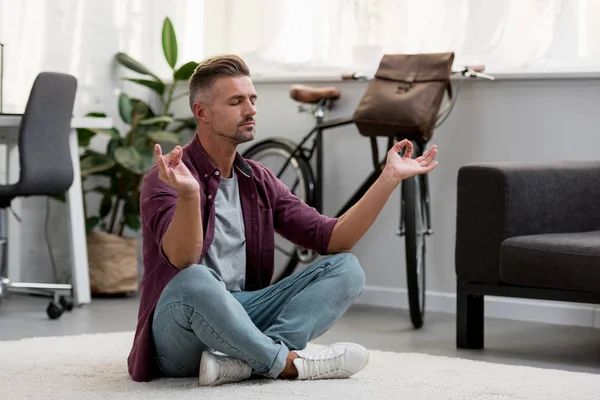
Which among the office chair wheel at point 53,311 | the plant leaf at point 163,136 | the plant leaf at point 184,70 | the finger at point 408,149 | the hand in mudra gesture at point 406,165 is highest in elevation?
the plant leaf at point 184,70

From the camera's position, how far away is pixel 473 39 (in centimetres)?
464

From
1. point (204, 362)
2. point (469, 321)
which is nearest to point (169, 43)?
point (469, 321)

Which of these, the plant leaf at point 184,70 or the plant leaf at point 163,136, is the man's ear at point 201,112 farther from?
the plant leaf at point 184,70

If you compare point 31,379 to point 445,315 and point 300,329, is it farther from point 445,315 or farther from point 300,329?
point 445,315

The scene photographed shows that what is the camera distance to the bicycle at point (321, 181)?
4195 millimetres

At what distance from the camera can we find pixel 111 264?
5113 millimetres

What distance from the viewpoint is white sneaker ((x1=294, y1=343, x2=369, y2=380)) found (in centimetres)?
273

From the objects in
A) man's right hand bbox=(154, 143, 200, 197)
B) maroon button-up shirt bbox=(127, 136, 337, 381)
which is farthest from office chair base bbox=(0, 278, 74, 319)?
man's right hand bbox=(154, 143, 200, 197)

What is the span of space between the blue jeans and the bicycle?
4.66ft

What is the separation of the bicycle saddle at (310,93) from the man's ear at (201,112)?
79.3 inches

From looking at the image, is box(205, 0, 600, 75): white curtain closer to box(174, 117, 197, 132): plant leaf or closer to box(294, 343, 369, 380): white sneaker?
box(174, 117, 197, 132): plant leaf

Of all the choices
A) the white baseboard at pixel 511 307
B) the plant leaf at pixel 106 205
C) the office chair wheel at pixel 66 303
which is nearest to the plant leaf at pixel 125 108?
the plant leaf at pixel 106 205

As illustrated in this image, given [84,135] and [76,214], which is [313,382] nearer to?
[76,214]

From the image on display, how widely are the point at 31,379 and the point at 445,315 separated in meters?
2.12
